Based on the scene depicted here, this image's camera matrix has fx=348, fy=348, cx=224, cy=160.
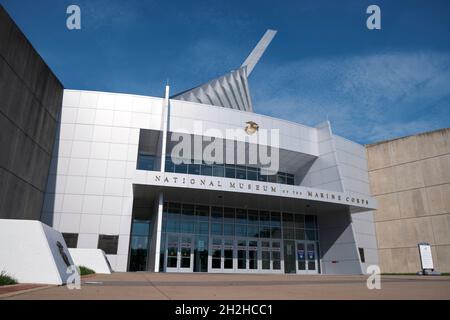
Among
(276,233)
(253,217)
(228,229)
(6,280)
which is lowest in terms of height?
(6,280)

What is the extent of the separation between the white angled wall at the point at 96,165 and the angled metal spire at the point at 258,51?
68.7 feet

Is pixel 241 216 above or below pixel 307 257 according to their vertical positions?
above

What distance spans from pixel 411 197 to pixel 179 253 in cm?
2156

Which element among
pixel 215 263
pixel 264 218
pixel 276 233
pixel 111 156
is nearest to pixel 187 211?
pixel 215 263

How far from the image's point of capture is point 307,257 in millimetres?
29578

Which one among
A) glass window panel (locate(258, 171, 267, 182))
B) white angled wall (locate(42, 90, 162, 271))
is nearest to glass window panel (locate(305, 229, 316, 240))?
glass window panel (locate(258, 171, 267, 182))

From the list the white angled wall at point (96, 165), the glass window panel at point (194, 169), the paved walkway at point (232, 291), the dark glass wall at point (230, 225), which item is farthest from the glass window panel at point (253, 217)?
the paved walkway at point (232, 291)

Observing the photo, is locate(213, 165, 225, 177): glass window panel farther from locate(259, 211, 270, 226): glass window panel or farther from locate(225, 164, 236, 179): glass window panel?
locate(259, 211, 270, 226): glass window panel

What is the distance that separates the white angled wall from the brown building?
22.5 meters

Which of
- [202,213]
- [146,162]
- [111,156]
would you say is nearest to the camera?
[111,156]

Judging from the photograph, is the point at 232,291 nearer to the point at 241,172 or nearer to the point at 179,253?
the point at 179,253

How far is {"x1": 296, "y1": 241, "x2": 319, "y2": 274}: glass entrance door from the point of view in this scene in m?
29.2

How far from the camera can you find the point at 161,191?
2280 cm

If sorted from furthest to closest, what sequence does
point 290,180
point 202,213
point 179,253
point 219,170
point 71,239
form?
point 290,180 → point 219,170 → point 202,213 → point 179,253 → point 71,239
